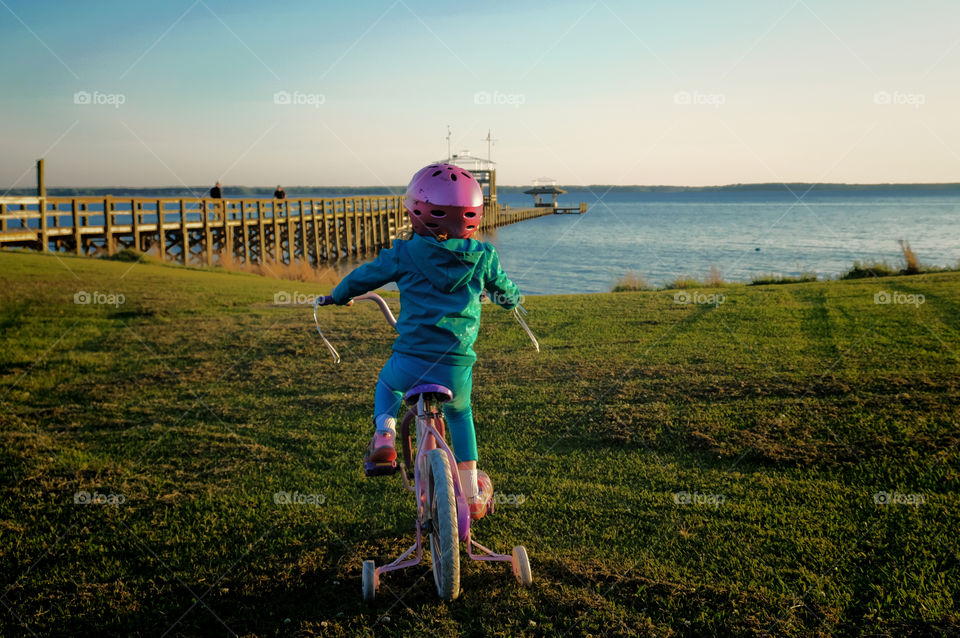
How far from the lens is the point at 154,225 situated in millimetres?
27875

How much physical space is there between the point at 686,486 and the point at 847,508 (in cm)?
104

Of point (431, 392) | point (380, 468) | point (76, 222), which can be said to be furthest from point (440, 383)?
point (76, 222)

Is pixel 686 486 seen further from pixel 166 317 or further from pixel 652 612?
pixel 166 317

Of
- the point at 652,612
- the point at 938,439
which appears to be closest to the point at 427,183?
the point at 652,612

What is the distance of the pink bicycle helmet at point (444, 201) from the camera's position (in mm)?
3490

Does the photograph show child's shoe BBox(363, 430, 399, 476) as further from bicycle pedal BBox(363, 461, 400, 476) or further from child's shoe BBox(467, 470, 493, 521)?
child's shoe BBox(467, 470, 493, 521)

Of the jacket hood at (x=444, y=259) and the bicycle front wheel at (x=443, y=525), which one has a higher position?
the jacket hood at (x=444, y=259)

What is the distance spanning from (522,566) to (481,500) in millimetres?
417

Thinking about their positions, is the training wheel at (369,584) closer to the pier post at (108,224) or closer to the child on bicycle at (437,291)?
the child on bicycle at (437,291)

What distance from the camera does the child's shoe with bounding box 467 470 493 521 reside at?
12.1 ft

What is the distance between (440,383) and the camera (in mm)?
3582

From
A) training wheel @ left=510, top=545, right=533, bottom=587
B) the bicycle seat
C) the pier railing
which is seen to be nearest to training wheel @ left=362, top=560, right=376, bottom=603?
training wheel @ left=510, top=545, right=533, bottom=587

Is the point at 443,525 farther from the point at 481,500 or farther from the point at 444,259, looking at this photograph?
the point at 444,259
